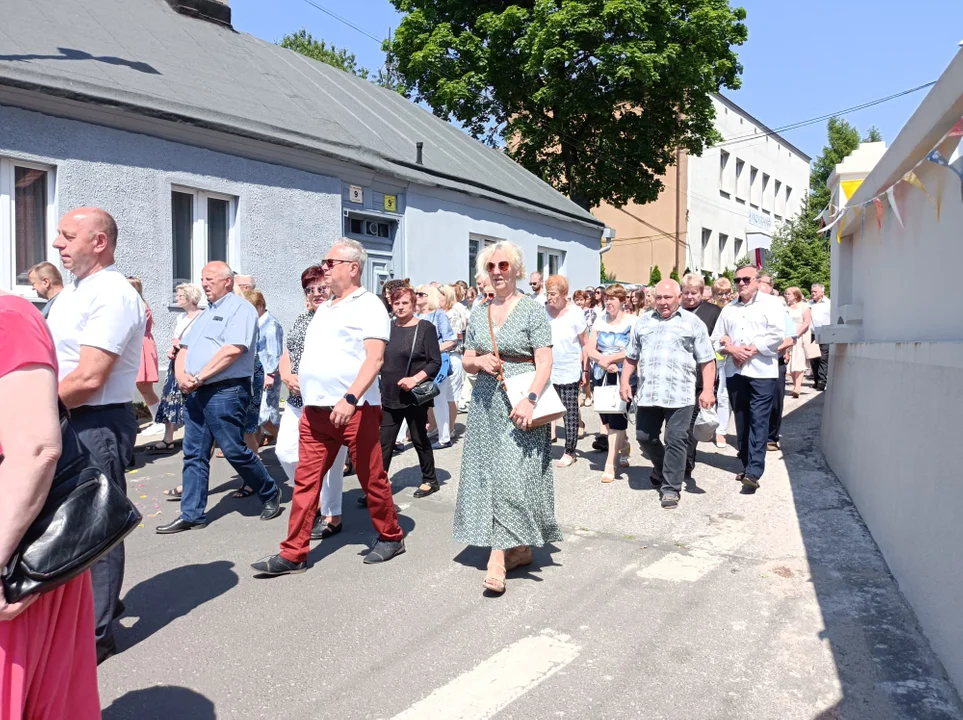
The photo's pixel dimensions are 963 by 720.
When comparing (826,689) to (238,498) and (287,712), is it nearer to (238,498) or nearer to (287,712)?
(287,712)

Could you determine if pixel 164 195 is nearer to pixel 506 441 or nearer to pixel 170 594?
pixel 170 594

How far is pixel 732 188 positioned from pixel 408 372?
3858 cm

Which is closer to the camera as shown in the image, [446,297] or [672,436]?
[672,436]

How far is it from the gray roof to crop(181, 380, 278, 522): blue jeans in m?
5.36

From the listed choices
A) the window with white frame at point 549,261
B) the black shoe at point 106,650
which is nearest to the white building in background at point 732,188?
the window with white frame at point 549,261

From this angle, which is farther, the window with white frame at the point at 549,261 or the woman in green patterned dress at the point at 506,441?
the window with white frame at the point at 549,261

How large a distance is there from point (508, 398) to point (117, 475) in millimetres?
2101

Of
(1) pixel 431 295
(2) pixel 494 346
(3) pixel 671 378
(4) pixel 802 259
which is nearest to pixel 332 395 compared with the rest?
(2) pixel 494 346

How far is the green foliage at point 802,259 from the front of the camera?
25.3 metres

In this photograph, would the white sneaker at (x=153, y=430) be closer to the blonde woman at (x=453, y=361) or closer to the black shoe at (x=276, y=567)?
the blonde woman at (x=453, y=361)

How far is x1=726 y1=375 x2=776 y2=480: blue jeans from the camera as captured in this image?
285 inches

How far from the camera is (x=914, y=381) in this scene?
4.64 m

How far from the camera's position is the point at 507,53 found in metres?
26.4

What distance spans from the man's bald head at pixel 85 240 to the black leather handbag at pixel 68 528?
6.44 feet
